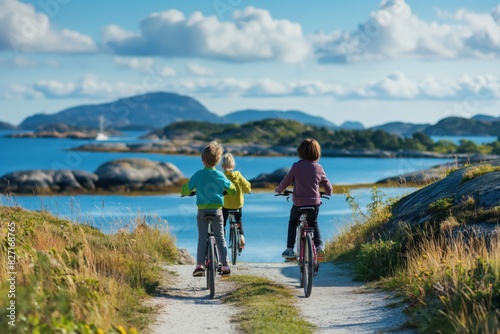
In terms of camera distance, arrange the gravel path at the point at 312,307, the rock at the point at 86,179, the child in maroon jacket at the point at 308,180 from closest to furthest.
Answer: the gravel path at the point at 312,307 → the child in maroon jacket at the point at 308,180 → the rock at the point at 86,179

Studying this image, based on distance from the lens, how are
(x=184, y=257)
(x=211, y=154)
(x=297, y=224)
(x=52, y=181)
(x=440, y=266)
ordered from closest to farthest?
(x=440, y=266) < (x=211, y=154) < (x=297, y=224) < (x=184, y=257) < (x=52, y=181)

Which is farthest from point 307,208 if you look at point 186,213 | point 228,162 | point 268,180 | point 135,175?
point 268,180

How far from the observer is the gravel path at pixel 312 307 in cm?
981

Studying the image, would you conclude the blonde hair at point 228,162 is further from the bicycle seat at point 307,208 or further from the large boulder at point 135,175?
the large boulder at point 135,175

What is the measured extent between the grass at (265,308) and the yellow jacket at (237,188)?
2.15m

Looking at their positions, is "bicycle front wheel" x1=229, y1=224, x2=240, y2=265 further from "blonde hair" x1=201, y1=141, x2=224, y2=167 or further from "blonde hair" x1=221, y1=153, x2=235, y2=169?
"blonde hair" x1=201, y1=141, x2=224, y2=167

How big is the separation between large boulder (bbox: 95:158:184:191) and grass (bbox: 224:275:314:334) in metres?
49.9

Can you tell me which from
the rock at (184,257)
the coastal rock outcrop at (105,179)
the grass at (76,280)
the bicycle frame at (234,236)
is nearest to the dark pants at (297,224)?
the grass at (76,280)

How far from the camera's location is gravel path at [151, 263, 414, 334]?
32.2 ft

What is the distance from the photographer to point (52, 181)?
60.2 meters

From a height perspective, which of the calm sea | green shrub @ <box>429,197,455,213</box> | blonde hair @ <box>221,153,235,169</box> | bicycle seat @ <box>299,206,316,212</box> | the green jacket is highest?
blonde hair @ <box>221,153,235,169</box>

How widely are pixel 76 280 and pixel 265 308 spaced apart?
272cm

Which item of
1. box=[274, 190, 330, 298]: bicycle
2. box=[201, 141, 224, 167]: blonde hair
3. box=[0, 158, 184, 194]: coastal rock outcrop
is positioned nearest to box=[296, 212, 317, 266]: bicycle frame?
box=[274, 190, 330, 298]: bicycle

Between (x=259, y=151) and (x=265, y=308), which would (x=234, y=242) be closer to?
(x=265, y=308)
